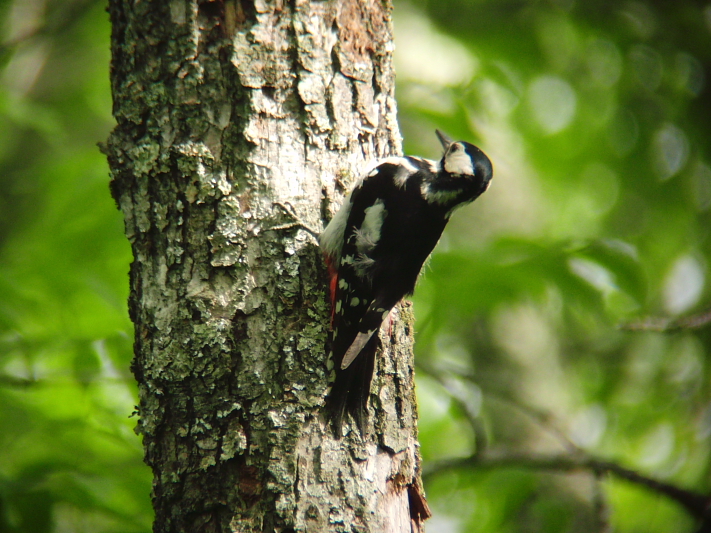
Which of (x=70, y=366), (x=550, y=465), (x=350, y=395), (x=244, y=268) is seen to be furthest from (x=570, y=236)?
(x=70, y=366)

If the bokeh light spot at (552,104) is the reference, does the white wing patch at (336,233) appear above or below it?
below

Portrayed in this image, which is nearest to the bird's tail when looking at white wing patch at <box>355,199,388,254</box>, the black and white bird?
the black and white bird

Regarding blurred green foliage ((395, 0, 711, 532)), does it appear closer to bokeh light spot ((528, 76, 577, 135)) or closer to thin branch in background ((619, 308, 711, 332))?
bokeh light spot ((528, 76, 577, 135))

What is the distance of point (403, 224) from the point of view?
2.25 metres

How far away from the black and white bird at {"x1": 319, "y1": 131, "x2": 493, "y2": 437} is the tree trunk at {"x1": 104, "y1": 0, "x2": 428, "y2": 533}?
0.19ft

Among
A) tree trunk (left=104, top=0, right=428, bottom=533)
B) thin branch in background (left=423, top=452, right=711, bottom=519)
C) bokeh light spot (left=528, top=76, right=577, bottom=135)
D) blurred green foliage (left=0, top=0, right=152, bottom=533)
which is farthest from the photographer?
bokeh light spot (left=528, top=76, right=577, bottom=135)

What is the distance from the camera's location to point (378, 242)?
222 cm

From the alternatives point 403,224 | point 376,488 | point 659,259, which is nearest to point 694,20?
point 659,259

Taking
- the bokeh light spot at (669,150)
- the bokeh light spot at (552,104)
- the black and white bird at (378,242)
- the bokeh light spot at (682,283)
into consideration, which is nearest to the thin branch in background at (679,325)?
the black and white bird at (378,242)

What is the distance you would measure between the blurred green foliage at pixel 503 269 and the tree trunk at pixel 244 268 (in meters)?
0.62

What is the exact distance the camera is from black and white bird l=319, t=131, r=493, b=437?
5.79 ft

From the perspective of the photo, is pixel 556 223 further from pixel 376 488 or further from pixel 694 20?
pixel 376 488

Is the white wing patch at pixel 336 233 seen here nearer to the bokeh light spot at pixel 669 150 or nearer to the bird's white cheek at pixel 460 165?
the bird's white cheek at pixel 460 165

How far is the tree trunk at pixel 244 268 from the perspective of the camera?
1.60 m
